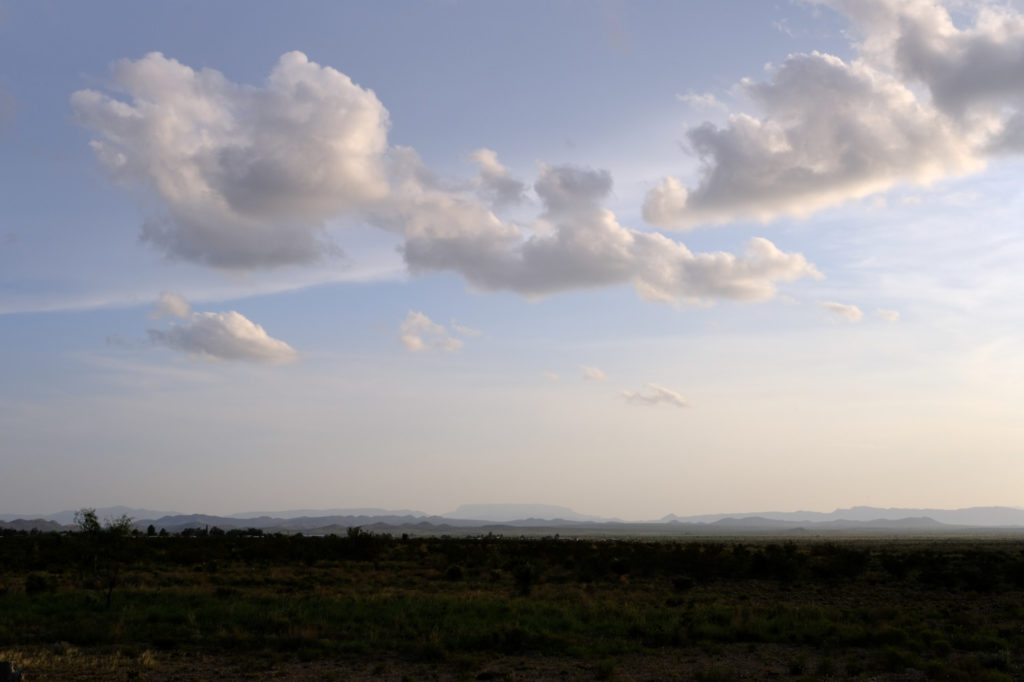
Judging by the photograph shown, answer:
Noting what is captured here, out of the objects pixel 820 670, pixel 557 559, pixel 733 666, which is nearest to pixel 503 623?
pixel 733 666

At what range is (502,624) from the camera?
21.5 metres

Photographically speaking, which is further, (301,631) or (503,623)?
(503,623)

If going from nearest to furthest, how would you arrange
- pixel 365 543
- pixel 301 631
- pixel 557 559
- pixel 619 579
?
pixel 301 631, pixel 619 579, pixel 557 559, pixel 365 543

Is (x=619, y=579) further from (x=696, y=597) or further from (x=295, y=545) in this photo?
(x=295, y=545)

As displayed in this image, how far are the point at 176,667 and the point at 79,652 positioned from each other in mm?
2759

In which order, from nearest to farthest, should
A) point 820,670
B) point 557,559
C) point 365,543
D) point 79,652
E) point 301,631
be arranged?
point 820,670 → point 79,652 → point 301,631 → point 557,559 → point 365,543

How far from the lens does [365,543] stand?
186ft

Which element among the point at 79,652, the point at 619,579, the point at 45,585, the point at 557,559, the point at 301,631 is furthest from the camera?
the point at 557,559

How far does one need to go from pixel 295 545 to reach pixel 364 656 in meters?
42.0

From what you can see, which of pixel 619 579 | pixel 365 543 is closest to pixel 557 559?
pixel 619 579

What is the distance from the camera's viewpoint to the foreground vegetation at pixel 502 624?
16875mm

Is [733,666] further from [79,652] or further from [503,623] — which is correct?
[79,652]

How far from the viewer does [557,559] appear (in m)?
48.7

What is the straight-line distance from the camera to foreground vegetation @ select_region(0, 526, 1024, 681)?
664 inches
